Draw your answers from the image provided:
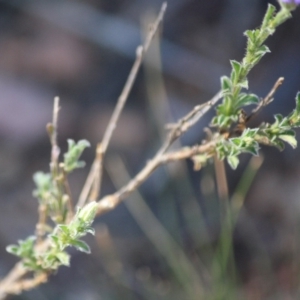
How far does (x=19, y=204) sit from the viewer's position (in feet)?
4.21

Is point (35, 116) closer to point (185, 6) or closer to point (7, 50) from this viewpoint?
point (7, 50)

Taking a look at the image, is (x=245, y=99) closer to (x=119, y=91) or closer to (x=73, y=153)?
(x=73, y=153)

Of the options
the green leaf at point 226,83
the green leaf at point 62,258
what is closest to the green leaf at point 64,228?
the green leaf at point 62,258

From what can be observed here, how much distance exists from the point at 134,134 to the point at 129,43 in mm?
213

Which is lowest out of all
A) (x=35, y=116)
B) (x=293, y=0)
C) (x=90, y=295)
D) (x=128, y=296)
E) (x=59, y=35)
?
(x=293, y=0)

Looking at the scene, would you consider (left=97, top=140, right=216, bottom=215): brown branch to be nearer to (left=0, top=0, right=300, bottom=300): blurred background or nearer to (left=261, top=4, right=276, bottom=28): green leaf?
(left=261, top=4, right=276, bottom=28): green leaf

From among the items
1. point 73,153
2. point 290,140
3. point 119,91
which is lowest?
point 290,140

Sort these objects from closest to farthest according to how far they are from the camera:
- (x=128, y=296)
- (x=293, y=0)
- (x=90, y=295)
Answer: (x=293, y=0) < (x=128, y=296) < (x=90, y=295)

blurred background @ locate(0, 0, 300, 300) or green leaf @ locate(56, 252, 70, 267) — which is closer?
green leaf @ locate(56, 252, 70, 267)

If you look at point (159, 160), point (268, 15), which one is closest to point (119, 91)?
point (159, 160)

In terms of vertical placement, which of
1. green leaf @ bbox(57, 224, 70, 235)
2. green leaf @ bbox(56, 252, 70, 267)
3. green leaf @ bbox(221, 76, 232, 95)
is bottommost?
green leaf @ bbox(57, 224, 70, 235)

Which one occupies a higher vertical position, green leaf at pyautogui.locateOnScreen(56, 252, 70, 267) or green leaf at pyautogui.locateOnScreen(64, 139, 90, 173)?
green leaf at pyautogui.locateOnScreen(64, 139, 90, 173)

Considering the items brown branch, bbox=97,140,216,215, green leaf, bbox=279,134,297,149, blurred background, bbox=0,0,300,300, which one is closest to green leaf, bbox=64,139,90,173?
brown branch, bbox=97,140,216,215

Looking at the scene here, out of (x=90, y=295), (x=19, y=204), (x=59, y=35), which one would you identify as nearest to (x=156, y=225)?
(x=90, y=295)
